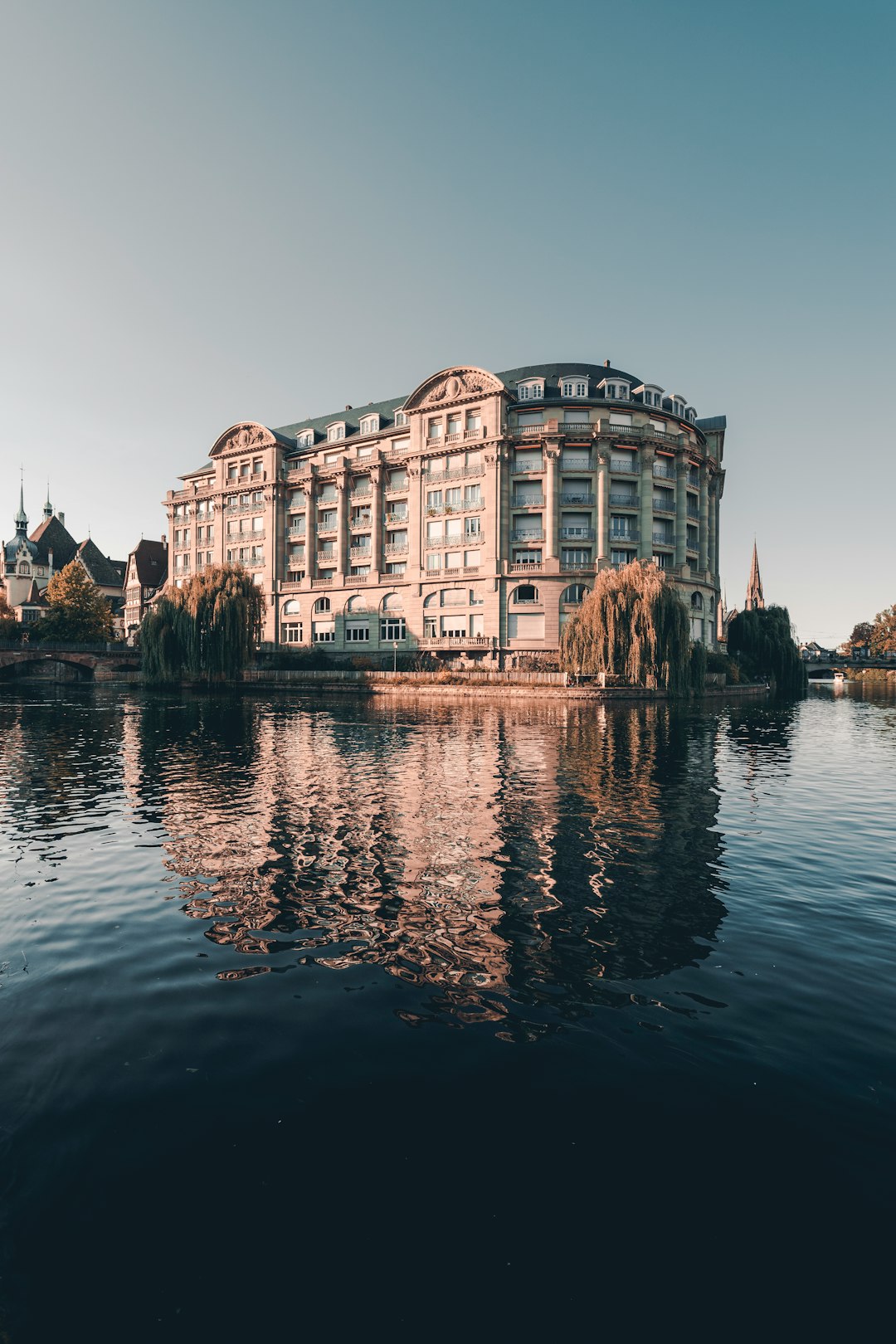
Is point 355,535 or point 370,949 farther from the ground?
point 355,535

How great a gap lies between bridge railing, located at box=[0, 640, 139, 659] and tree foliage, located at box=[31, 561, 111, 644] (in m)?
11.8

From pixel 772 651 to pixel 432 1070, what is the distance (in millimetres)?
65037

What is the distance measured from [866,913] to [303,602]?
243ft

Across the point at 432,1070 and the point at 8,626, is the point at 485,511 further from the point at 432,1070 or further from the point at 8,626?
Answer: the point at 432,1070

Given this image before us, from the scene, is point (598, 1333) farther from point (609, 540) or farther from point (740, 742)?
point (609, 540)

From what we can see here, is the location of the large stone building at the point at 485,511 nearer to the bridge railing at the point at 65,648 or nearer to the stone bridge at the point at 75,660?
the bridge railing at the point at 65,648

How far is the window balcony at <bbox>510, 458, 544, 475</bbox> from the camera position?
66.0m

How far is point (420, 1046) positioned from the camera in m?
5.93

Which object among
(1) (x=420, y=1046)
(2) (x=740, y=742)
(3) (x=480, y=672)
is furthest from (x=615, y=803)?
(3) (x=480, y=672)

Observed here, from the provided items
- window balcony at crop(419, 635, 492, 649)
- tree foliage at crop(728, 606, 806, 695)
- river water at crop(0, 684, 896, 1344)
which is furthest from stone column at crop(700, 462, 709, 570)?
river water at crop(0, 684, 896, 1344)

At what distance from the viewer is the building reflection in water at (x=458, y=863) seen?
753cm

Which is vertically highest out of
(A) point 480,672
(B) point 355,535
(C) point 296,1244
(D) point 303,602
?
(B) point 355,535

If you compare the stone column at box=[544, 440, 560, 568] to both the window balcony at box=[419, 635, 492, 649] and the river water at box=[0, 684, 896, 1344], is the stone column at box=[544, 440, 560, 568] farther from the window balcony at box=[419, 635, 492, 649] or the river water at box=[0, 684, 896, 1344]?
the river water at box=[0, 684, 896, 1344]

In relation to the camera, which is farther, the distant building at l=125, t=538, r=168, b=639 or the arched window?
the distant building at l=125, t=538, r=168, b=639
